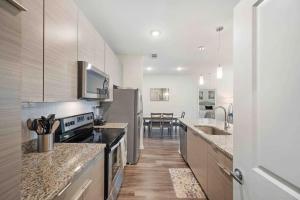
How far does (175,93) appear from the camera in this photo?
27.1 feet

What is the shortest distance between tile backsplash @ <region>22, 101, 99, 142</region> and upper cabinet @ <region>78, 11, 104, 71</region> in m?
0.58

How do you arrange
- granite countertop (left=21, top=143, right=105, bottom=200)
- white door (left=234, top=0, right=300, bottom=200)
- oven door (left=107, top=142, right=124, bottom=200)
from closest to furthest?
1. white door (left=234, top=0, right=300, bottom=200)
2. granite countertop (left=21, top=143, right=105, bottom=200)
3. oven door (left=107, top=142, right=124, bottom=200)

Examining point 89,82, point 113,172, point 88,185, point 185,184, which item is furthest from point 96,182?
point 185,184

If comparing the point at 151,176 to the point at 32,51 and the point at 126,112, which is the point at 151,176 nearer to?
the point at 126,112

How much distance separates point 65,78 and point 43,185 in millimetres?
833

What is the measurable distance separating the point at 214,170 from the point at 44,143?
1.63 meters

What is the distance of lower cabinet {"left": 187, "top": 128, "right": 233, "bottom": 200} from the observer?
1.55m

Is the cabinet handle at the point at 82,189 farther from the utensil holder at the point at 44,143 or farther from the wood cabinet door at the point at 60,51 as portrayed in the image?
the wood cabinet door at the point at 60,51

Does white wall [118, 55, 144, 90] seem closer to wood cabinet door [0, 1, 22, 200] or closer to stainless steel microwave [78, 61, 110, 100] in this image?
stainless steel microwave [78, 61, 110, 100]

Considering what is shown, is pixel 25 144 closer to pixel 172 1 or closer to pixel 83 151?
pixel 83 151

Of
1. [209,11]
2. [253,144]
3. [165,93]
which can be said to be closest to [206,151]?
[253,144]

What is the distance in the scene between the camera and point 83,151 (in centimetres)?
147

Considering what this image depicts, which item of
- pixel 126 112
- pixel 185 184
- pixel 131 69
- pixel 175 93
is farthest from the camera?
pixel 175 93

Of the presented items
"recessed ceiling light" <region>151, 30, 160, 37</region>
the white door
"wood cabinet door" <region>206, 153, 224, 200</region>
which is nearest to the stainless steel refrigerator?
"recessed ceiling light" <region>151, 30, 160, 37</region>
